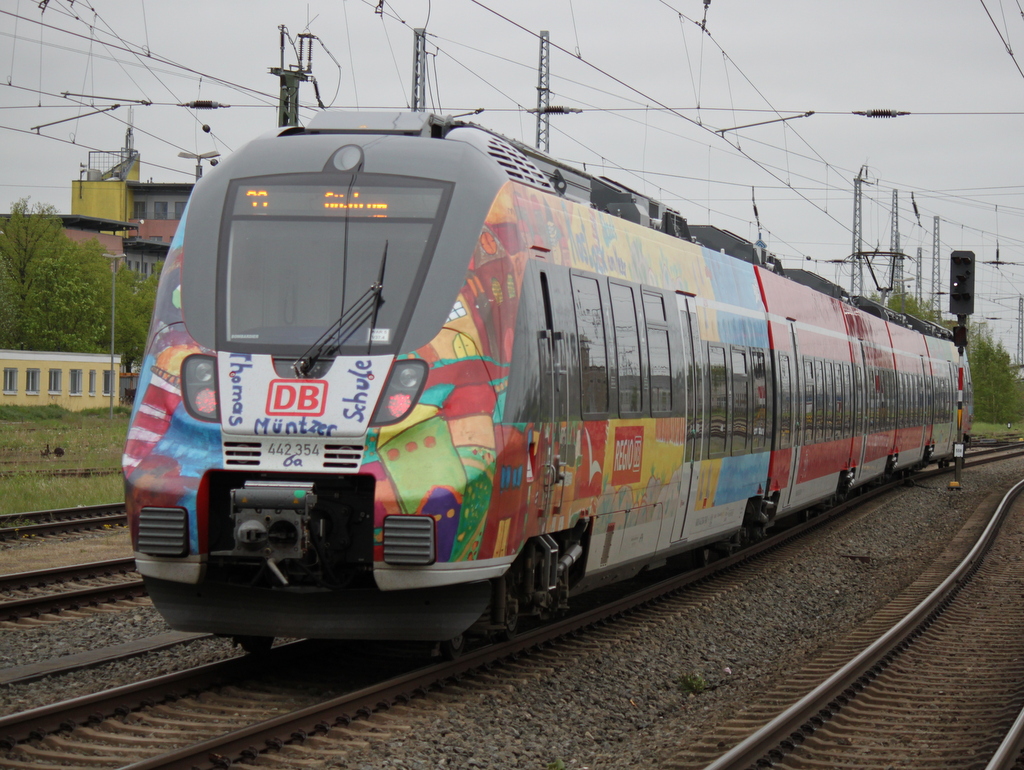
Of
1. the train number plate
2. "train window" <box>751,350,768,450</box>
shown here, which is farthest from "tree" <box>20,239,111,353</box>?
the train number plate

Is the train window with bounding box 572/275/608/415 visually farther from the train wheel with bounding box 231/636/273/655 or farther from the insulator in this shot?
the insulator

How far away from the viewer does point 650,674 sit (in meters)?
9.48

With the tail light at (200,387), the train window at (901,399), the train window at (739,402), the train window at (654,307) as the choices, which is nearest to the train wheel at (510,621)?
the tail light at (200,387)

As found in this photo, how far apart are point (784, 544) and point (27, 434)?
3013cm

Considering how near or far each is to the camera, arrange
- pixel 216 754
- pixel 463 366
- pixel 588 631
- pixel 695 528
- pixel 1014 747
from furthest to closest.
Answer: pixel 695 528 → pixel 588 631 → pixel 463 366 → pixel 1014 747 → pixel 216 754

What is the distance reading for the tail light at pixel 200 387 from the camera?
24.5ft

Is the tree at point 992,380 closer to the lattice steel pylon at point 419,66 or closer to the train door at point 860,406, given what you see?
the train door at point 860,406

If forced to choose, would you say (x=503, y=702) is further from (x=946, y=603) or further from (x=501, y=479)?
(x=946, y=603)

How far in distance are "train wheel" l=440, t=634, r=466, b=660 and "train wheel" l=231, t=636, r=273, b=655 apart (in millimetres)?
1174

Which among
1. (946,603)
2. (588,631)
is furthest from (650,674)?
(946,603)

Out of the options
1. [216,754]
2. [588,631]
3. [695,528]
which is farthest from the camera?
[695,528]

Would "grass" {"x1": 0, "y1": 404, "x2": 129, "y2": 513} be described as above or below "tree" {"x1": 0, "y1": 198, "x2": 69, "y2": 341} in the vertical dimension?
below

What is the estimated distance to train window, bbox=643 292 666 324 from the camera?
428 inches

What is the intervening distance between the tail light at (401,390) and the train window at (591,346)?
6.69 feet
